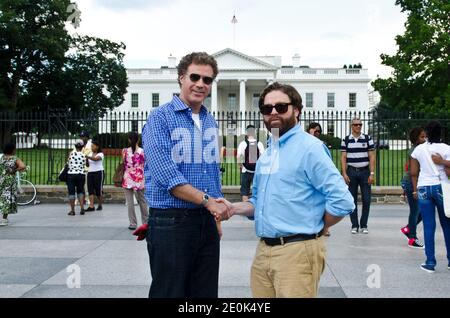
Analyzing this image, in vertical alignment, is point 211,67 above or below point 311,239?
above

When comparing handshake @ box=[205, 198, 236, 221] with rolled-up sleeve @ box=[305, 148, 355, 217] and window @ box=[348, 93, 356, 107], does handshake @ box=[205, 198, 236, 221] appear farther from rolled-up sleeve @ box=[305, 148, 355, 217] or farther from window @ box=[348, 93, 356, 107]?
window @ box=[348, 93, 356, 107]

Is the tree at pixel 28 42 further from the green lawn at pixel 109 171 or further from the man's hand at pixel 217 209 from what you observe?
the man's hand at pixel 217 209

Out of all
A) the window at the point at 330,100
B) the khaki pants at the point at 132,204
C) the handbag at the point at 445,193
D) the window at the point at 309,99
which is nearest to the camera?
the handbag at the point at 445,193

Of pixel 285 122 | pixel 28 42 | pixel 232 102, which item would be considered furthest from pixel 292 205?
pixel 232 102

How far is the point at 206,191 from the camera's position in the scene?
113 inches

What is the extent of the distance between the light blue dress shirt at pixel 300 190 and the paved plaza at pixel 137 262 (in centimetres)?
224

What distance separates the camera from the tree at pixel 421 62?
34562 mm

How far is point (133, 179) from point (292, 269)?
653cm

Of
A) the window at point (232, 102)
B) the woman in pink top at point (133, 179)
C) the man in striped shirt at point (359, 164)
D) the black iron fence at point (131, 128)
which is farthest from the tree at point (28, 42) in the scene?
the man in striped shirt at point (359, 164)

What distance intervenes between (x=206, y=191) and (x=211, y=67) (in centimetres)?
72

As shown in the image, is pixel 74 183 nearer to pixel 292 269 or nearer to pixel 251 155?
pixel 251 155

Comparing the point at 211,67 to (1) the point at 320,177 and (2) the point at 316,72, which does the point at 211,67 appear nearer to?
(1) the point at 320,177
